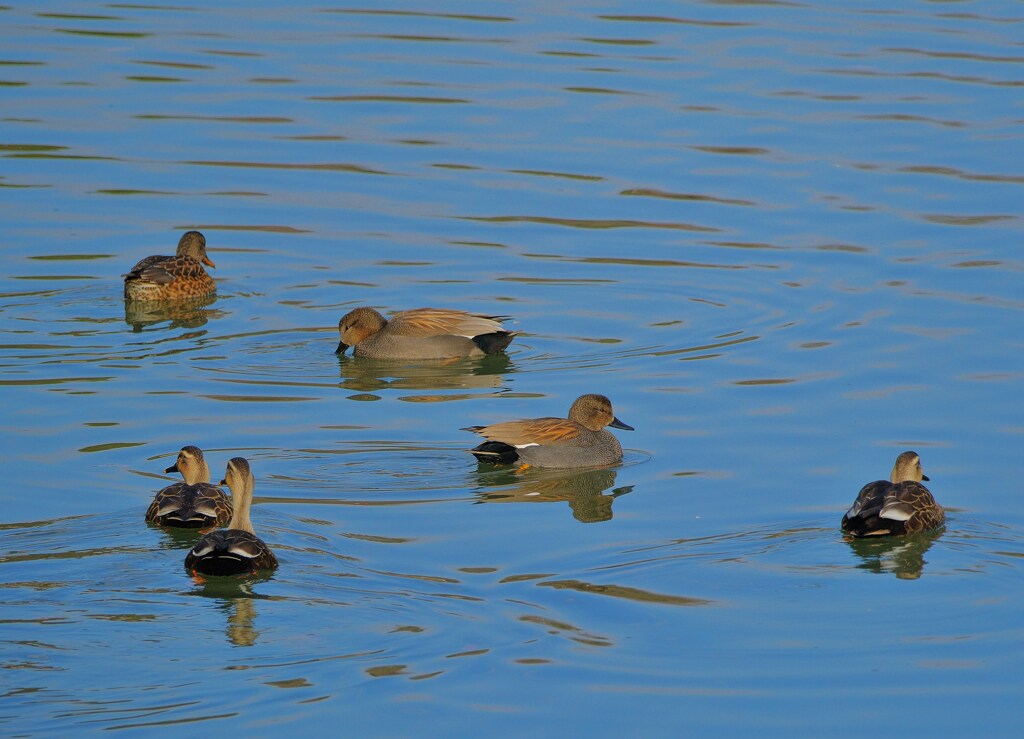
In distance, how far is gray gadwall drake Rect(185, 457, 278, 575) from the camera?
958 cm

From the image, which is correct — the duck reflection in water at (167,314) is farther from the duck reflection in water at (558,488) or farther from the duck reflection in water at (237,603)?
the duck reflection in water at (237,603)

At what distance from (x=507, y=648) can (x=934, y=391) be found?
6069 mm

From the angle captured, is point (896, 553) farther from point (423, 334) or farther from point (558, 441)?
point (423, 334)

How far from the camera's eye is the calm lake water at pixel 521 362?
862 cm

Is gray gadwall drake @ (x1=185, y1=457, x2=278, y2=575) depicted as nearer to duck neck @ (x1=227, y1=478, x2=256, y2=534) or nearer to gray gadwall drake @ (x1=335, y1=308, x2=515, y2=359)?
duck neck @ (x1=227, y1=478, x2=256, y2=534)

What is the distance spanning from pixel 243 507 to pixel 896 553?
3.70m

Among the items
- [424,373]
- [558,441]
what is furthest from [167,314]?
[558,441]

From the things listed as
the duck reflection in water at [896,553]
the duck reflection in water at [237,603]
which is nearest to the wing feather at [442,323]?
the duck reflection in water at [896,553]

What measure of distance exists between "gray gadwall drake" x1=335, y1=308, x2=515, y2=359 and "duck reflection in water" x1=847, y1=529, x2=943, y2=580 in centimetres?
536

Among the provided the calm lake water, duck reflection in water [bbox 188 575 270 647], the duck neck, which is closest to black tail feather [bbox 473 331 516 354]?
Answer: the calm lake water

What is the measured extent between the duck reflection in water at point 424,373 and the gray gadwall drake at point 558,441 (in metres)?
2.13

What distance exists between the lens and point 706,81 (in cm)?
2531

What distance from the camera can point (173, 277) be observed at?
663 inches

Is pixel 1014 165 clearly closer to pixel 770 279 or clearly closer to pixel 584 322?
pixel 770 279
